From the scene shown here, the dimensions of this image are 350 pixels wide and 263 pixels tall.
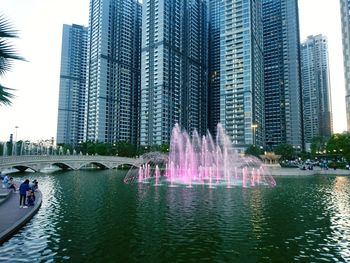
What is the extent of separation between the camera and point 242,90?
163625mm

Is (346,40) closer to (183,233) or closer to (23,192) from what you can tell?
(183,233)

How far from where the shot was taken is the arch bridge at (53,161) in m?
63.2

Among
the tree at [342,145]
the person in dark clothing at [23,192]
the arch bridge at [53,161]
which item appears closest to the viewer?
Result: the person in dark clothing at [23,192]

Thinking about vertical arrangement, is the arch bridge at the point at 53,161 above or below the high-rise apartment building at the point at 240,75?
below

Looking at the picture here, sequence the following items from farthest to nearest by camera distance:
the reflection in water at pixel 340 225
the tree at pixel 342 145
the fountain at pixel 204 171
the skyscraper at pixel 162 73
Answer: the skyscraper at pixel 162 73
the tree at pixel 342 145
the fountain at pixel 204 171
the reflection in water at pixel 340 225

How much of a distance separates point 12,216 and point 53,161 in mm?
63020

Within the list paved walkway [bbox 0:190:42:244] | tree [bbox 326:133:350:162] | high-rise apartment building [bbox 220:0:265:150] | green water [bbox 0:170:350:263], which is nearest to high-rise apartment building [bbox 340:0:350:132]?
high-rise apartment building [bbox 220:0:265:150]

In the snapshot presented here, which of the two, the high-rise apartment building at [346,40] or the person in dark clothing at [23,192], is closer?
the person in dark clothing at [23,192]

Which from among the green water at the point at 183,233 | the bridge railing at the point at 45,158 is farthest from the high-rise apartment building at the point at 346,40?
the green water at the point at 183,233

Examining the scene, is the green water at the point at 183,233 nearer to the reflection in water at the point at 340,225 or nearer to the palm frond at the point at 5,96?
the reflection in water at the point at 340,225

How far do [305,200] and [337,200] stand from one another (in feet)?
10.4

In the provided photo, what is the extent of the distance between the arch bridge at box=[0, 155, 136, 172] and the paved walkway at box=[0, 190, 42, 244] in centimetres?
4284

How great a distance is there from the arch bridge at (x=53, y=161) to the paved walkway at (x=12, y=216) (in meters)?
42.8

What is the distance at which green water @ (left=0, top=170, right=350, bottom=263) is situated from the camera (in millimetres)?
12695
